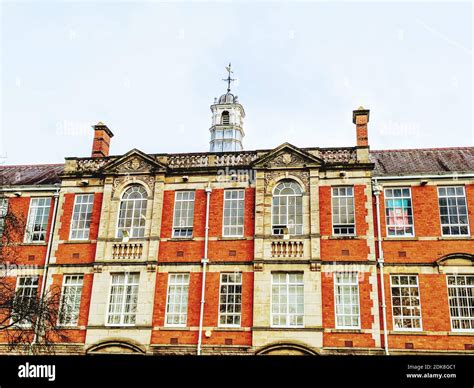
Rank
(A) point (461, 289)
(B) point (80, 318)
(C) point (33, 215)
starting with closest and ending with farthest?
(A) point (461, 289)
(B) point (80, 318)
(C) point (33, 215)

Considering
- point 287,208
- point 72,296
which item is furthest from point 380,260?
point 72,296

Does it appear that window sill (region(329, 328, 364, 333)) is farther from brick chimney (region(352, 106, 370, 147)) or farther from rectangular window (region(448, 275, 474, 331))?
brick chimney (region(352, 106, 370, 147))

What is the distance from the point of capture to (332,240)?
70.9 feet

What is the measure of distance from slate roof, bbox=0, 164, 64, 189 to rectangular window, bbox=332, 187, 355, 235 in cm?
1301

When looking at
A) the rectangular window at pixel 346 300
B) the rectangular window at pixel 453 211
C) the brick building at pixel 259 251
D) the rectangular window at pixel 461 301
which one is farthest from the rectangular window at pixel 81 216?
the rectangular window at pixel 461 301

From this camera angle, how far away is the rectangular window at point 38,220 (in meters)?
24.1

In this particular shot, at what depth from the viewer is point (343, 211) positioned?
22.1 metres
